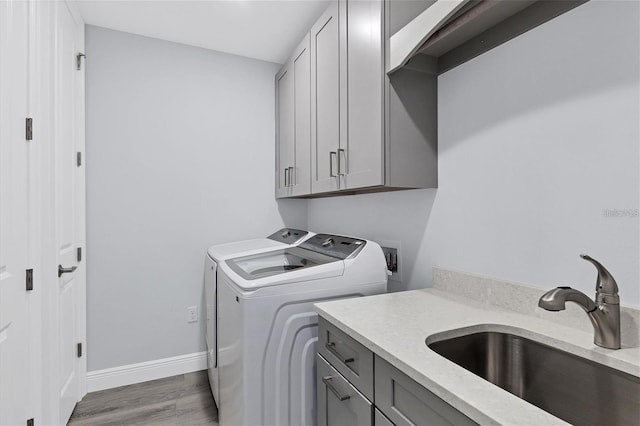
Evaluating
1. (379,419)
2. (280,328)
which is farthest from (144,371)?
(379,419)

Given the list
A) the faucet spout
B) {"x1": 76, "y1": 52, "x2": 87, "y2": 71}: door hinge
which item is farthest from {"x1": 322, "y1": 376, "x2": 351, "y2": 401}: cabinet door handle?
{"x1": 76, "y1": 52, "x2": 87, "y2": 71}: door hinge

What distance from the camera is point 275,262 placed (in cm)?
174

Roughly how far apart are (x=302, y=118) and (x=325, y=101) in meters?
0.37

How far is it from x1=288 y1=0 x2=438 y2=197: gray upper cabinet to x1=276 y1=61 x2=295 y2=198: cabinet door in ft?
2.11

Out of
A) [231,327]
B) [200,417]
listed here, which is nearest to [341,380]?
[231,327]

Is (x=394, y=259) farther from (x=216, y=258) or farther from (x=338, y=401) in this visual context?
(x=216, y=258)

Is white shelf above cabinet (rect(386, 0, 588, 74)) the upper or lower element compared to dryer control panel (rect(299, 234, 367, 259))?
upper

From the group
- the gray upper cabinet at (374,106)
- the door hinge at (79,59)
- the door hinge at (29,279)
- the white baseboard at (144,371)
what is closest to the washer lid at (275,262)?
the gray upper cabinet at (374,106)

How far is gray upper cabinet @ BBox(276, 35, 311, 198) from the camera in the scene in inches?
84.0

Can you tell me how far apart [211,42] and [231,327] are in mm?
2085

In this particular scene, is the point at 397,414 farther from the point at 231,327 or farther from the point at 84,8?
the point at 84,8

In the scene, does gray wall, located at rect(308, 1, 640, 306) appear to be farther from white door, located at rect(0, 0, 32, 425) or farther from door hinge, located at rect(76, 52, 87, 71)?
door hinge, located at rect(76, 52, 87, 71)

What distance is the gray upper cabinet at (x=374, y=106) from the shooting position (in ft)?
4.59

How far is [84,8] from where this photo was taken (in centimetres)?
207
